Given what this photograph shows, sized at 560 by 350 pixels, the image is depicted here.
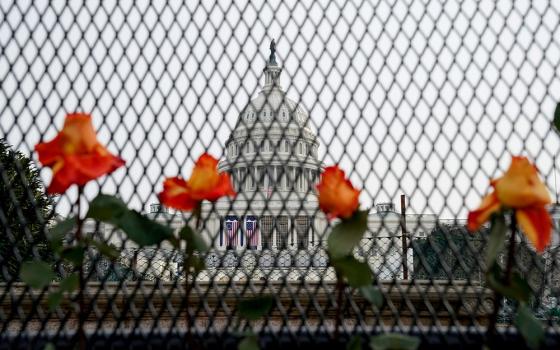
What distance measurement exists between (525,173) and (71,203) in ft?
3.25

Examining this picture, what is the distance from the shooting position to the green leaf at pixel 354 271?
71 cm

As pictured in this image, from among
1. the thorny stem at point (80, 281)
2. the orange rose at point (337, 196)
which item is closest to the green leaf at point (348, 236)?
the orange rose at point (337, 196)

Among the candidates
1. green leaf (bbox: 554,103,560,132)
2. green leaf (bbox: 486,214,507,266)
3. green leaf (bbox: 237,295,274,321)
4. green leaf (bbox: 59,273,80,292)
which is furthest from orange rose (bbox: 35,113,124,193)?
green leaf (bbox: 554,103,560,132)

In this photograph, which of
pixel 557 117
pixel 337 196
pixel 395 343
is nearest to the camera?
pixel 395 343

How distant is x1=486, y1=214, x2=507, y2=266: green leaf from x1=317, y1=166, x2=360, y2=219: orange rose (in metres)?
0.18

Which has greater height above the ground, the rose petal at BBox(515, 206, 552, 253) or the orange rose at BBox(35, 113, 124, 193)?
the orange rose at BBox(35, 113, 124, 193)

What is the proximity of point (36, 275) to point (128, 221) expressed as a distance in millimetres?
157

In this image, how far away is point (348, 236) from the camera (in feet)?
2.27

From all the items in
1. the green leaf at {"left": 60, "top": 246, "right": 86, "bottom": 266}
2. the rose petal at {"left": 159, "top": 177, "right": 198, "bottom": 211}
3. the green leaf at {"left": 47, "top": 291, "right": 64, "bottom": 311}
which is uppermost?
the rose petal at {"left": 159, "top": 177, "right": 198, "bottom": 211}

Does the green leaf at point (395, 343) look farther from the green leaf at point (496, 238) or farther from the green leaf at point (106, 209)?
the green leaf at point (106, 209)

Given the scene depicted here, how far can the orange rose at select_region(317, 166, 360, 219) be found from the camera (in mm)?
716

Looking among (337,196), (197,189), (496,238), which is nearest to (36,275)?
(197,189)

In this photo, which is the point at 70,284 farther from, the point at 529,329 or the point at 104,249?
the point at 529,329

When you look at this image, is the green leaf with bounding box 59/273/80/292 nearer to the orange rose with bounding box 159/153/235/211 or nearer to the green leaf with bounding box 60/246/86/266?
the green leaf with bounding box 60/246/86/266
